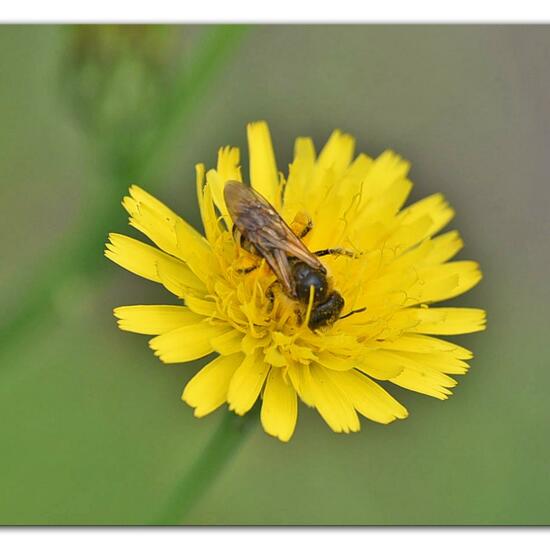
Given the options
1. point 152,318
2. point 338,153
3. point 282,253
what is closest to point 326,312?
point 282,253

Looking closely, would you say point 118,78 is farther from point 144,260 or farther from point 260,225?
point 260,225

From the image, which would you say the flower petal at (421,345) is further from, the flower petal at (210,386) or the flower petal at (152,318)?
the flower petal at (152,318)

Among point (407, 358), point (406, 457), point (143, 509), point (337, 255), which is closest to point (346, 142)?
point (337, 255)

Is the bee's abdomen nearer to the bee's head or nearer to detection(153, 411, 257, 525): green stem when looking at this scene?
the bee's head

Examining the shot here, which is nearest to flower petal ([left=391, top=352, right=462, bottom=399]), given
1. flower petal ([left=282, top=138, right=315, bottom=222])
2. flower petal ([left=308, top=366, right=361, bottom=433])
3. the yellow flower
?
the yellow flower

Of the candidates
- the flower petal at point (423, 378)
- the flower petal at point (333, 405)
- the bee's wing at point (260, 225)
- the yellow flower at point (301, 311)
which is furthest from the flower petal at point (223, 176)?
the flower petal at point (423, 378)

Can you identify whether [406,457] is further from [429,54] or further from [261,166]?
[429,54]
